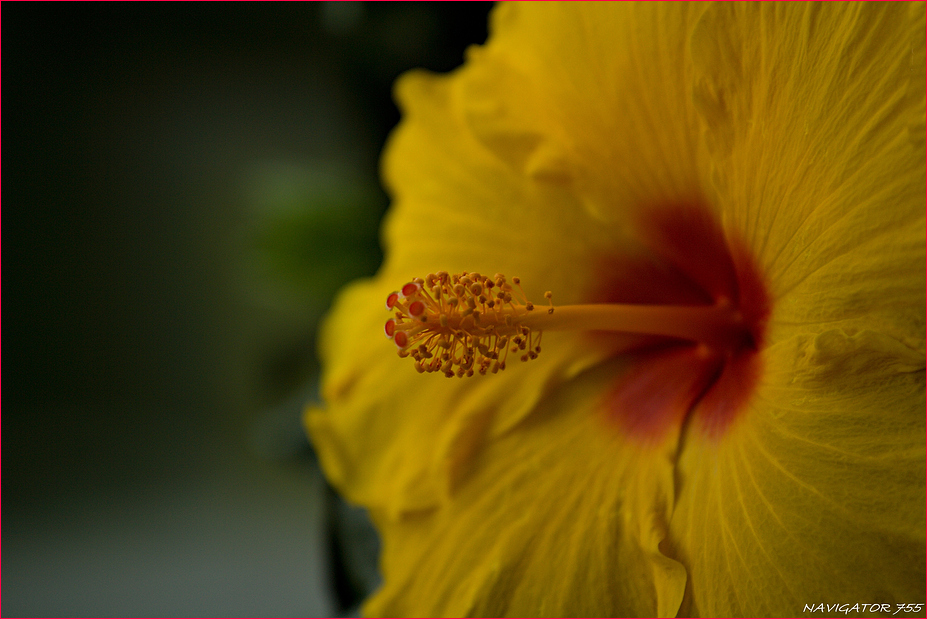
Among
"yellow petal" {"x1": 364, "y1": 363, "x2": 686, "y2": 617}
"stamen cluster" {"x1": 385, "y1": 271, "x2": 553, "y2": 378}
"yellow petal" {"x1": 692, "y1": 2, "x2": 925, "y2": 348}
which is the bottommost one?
"yellow petal" {"x1": 364, "y1": 363, "x2": 686, "y2": 617}

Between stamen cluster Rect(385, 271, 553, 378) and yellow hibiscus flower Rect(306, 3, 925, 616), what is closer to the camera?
yellow hibiscus flower Rect(306, 3, 925, 616)

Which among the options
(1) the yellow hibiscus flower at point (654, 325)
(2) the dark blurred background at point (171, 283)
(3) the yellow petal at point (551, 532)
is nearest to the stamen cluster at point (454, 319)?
(1) the yellow hibiscus flower at point (654, 325)

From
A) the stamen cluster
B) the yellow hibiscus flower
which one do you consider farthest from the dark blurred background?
the stamen cluster

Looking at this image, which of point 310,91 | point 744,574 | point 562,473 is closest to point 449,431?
point 562,473

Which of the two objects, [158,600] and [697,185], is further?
[158,600]

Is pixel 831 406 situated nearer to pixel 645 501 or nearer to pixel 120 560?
pixel 645 501

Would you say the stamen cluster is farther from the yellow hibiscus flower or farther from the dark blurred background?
the dark blurred background

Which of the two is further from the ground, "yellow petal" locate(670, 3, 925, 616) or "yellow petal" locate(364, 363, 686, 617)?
"yellow petal" locate(670, 3, 925, 616)

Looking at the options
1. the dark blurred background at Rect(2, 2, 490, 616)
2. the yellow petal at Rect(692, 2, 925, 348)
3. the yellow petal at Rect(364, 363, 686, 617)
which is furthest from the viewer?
the dark blurred background at Rect(2, 2, 490, 616)

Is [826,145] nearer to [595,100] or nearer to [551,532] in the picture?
[595,100]
